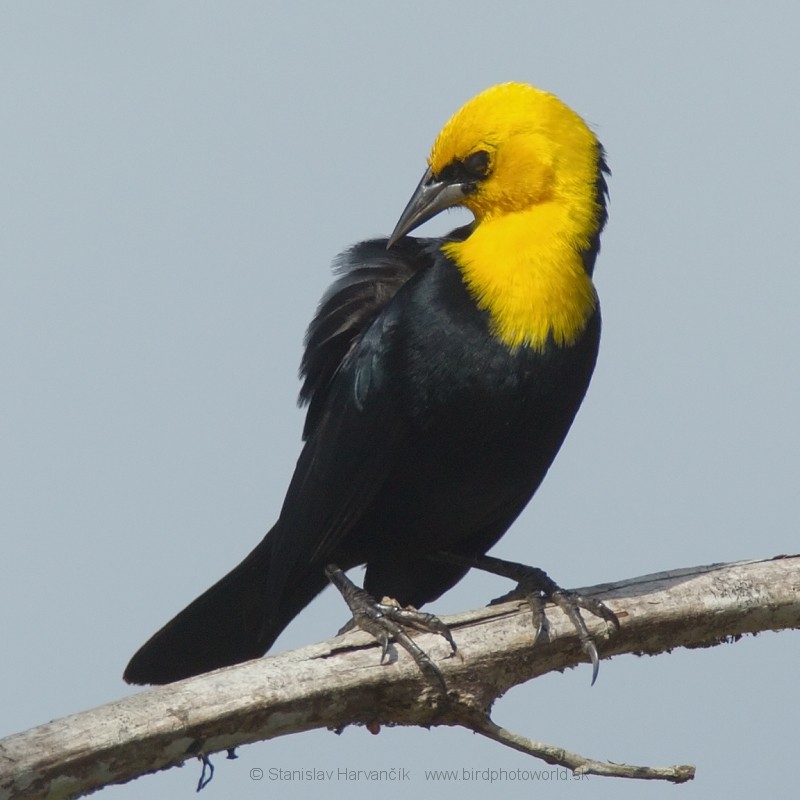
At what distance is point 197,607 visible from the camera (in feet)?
17.6

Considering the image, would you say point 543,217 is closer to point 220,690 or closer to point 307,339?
point 307,339

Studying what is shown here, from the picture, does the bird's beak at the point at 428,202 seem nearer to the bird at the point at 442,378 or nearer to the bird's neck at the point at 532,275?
the bird at the point at 442,378

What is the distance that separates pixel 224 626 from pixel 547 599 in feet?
4.50

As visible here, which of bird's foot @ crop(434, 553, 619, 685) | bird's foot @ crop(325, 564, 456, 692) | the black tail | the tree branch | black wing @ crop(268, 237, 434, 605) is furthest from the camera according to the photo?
the black tail

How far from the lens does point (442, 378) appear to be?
481 cm

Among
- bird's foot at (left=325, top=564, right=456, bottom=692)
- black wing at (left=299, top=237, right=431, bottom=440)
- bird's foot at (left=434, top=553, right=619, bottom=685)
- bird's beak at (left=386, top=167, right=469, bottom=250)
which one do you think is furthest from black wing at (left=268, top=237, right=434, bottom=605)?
bird's foot at (left=434, top=553, right=619, bottom=685)

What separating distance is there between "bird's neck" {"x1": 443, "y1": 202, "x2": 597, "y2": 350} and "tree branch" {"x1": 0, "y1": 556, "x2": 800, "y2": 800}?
957mm

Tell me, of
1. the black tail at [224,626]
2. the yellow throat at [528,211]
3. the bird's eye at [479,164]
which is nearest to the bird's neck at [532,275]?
the yellow throat at [528,211]

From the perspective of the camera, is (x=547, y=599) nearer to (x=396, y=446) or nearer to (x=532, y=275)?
(x=396, y=446)

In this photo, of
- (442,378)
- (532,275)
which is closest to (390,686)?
(442,378)

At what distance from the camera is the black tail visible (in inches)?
210

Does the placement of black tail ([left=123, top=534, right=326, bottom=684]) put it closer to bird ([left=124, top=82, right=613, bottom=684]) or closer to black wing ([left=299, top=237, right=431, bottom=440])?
bird ([left=124, top=82, right=613, bottom=684])

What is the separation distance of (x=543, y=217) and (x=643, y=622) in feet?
4.97

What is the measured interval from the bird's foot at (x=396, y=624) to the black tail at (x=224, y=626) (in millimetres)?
518
